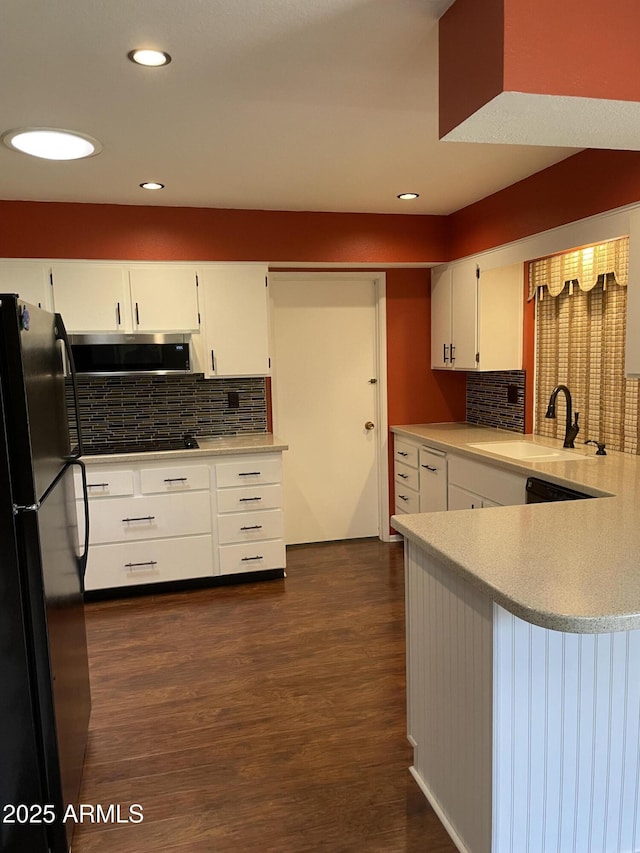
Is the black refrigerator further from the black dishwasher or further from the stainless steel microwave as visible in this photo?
the black dishwasher

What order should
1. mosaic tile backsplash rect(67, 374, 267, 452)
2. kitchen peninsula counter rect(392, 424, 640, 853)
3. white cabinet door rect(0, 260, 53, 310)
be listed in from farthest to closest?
mosaic tile backsplash rect(67, 374, 267, 452) → white cabinet door rect(0, 260, 53, 310) → kitchen peninsula counter rect(392, 424, 640, 853)

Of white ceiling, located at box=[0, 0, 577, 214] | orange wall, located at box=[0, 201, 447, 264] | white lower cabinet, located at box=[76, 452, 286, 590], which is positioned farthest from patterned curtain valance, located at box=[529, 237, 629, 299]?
white lower cabinet, located at box=[76, 452, 286, 590]

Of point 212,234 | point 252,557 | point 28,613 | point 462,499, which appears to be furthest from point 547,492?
point 212,234

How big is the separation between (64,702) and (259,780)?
0.73 meters

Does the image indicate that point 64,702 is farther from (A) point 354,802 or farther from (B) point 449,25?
(B) point 449,25

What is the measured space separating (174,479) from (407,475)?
1709 mm

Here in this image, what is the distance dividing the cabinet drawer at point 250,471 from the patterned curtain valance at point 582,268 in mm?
1982

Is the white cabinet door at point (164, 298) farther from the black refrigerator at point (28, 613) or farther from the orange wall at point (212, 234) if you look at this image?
the black refrigerator at point (28, 613)

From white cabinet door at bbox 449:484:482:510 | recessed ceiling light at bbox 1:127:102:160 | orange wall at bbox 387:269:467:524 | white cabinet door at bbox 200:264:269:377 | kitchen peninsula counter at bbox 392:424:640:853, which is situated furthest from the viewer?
orange wall at bbox 387:269:467:524

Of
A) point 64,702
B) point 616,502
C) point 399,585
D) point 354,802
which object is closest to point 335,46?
point 616,502

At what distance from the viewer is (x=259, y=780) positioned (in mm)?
2111

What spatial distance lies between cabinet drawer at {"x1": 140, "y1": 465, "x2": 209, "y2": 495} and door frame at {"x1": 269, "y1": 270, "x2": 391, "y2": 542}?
3.11ft

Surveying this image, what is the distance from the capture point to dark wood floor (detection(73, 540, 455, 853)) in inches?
74.5

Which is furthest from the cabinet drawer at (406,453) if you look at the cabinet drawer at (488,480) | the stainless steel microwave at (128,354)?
the stainless steel microwave at (128,354)
